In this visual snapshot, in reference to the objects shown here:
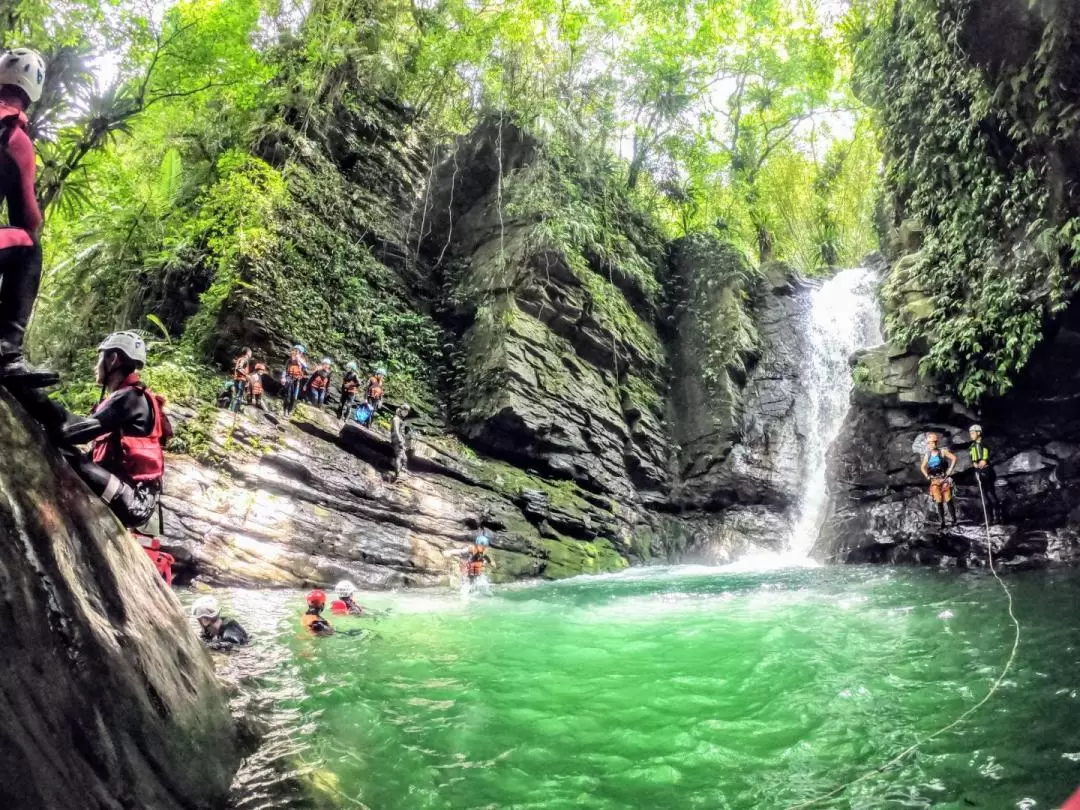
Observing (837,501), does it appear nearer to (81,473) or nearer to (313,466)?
(313,466)

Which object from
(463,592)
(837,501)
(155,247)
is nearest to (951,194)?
(837,501)

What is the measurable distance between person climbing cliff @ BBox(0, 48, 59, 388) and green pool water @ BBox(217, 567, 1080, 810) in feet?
9.60

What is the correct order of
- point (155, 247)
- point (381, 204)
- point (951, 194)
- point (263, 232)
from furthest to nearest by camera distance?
point (381, 204), point (155, 247), point (263, 232), point (951, 194)

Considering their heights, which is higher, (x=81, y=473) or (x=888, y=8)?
(x=888, y=8)

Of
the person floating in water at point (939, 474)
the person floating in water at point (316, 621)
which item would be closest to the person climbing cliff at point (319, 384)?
the person floating in water at point (316, 621)

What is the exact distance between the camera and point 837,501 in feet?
52.5

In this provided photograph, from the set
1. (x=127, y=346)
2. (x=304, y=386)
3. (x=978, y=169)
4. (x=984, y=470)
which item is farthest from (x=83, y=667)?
(x=978, y=169)

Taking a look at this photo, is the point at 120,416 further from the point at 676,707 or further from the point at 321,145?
the point at 321,145

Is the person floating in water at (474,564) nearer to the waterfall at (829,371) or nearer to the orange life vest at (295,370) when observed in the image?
the orange life vest at (295,370)

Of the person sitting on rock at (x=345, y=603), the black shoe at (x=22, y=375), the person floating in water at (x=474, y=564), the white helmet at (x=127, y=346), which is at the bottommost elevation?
the person floating in water at (x=474, y=564)

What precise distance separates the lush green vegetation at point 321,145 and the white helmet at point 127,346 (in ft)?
28.5

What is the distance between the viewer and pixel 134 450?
14.2 ft

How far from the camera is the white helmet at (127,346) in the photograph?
4219 millimetres

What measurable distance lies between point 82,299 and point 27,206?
63.6 ft
